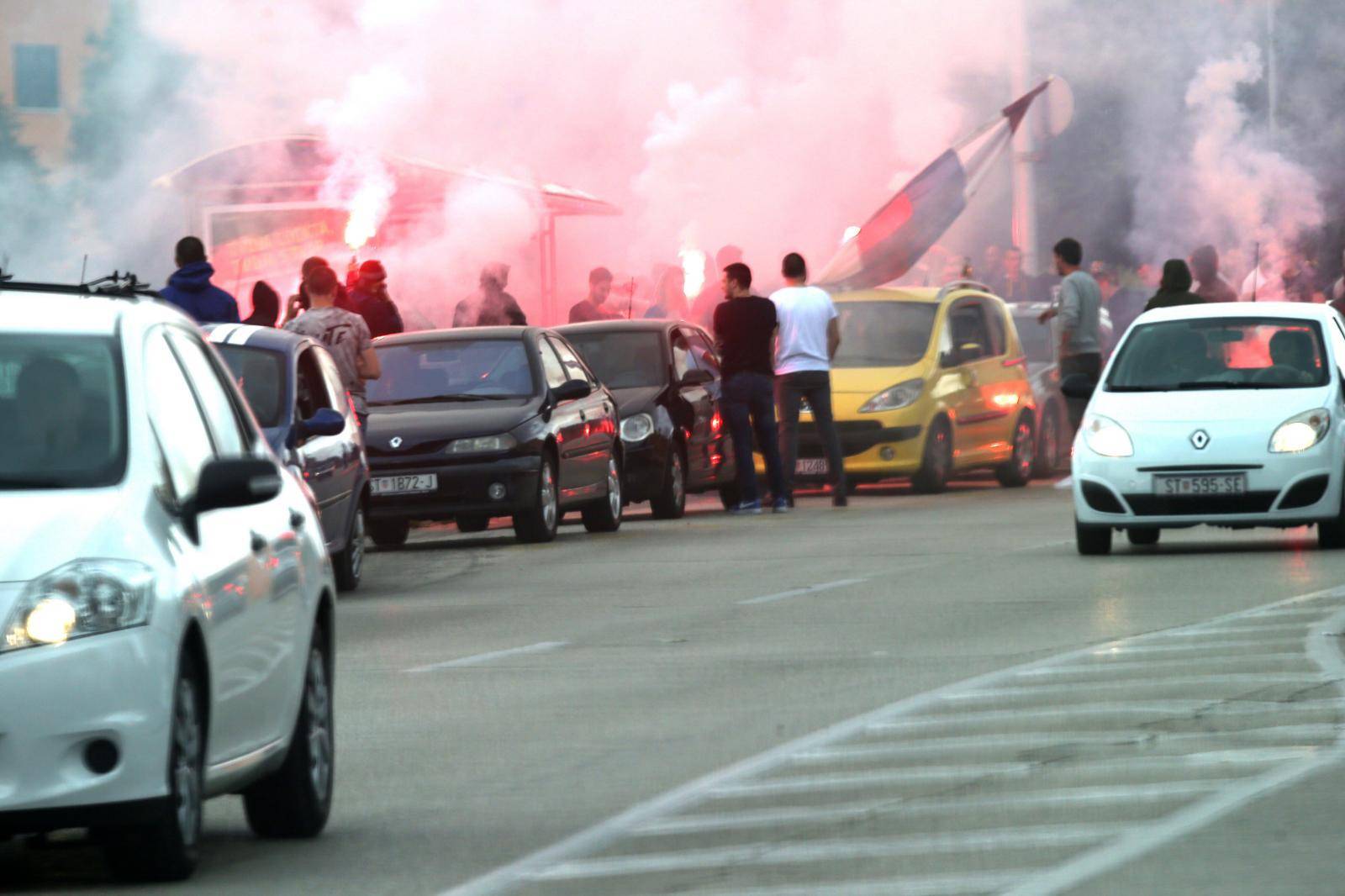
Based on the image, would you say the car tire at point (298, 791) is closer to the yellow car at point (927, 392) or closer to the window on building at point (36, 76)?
the yellow car at point (927, 392)

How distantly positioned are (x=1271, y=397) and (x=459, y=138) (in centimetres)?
1674

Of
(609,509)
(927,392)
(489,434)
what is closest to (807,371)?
(927,392)

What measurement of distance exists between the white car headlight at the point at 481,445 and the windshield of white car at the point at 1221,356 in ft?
12.4

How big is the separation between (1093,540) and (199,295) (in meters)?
5.51

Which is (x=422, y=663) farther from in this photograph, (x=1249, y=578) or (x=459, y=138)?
(x=459, y=138)

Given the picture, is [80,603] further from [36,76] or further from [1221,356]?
[36,76]

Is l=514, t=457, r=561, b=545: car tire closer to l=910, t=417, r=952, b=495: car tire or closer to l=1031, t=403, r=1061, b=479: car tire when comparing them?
l=910, t=417, r=952, b=495: car tire

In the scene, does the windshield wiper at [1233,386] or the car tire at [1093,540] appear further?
the windshield wiper at [1233,386]

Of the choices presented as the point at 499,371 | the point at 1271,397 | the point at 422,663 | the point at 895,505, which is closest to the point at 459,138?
the point at 895,505

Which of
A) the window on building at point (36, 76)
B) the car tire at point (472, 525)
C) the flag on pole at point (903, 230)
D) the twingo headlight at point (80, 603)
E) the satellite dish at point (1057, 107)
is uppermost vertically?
the window on building at point (36, 76)

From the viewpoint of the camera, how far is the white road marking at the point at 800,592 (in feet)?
48.7

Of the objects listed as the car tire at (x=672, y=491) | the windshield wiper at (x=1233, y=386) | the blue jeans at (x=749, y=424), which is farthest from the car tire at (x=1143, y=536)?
the blue jeans at (x=749, y=424)

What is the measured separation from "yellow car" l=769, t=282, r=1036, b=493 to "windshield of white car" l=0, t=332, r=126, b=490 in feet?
58.7

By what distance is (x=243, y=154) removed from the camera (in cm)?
3120
